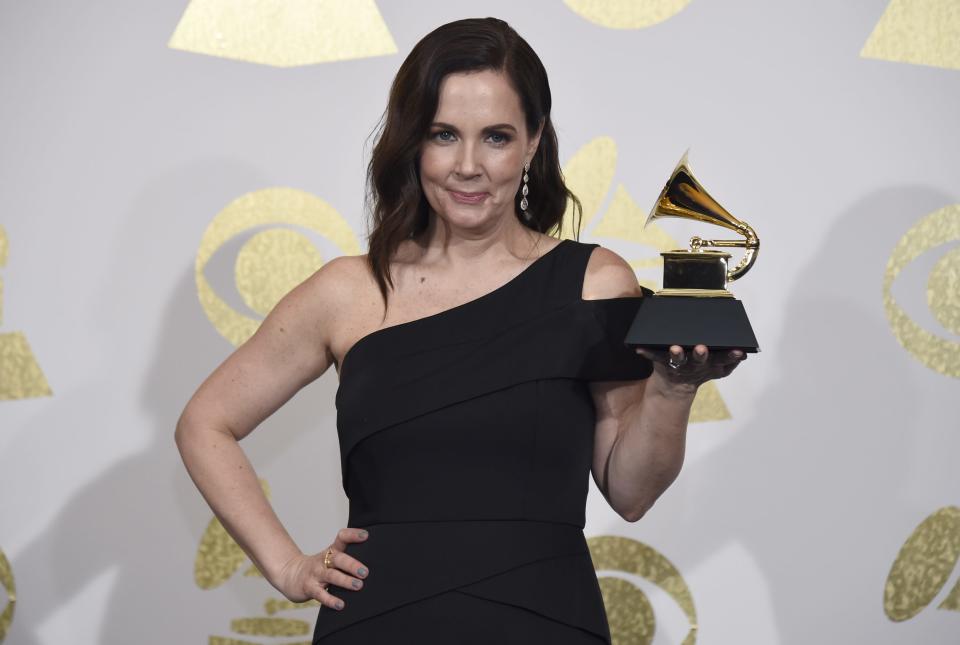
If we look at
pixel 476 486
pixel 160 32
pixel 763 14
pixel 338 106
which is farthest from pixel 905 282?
pixel 160 32

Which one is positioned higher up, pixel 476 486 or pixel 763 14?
pixel 763 14

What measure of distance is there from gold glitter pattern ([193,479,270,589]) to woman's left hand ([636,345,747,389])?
5.91 feet

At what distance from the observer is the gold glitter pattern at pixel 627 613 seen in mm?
3223

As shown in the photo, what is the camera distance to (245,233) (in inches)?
125

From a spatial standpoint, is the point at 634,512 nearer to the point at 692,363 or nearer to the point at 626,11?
the point at 692,363

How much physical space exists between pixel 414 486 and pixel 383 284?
37 centimetres

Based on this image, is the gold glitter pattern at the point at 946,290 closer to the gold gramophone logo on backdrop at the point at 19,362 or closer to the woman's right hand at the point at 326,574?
the woman's right hand at the point at 326,574

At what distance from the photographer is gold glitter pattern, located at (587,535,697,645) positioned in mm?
3203

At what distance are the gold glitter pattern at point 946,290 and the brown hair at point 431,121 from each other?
5.03 ft

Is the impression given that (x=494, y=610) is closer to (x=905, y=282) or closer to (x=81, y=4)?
(x=905, y=282)

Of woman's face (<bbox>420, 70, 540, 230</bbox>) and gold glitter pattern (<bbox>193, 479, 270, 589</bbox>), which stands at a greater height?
woman's face (<bbox>420, 70, 540, 230</bbox>)

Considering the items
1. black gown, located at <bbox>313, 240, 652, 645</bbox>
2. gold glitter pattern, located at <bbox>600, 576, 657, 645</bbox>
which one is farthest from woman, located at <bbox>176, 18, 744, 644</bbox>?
gold glitter pattern, located at <bbox>600, 576, 657, 645</bbox>

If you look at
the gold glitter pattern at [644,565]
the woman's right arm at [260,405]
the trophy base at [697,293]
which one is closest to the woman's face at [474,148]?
the woman's right arm at [260,405]

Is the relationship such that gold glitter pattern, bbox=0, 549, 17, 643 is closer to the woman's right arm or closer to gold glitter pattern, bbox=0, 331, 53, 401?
gold glitter pattern, bbox=0, 331, 53, 401
